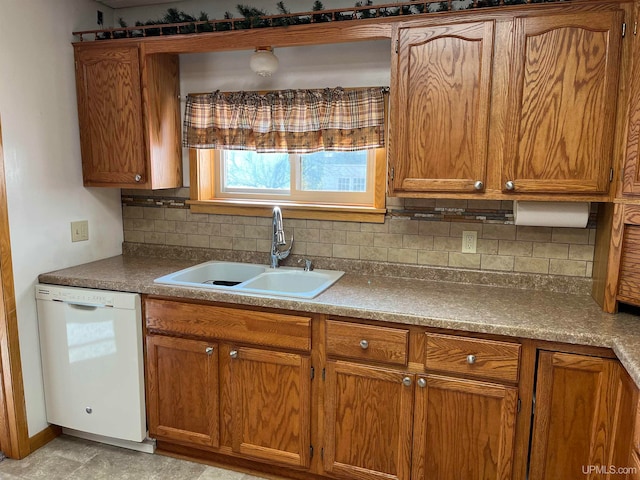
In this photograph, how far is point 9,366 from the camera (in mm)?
2318

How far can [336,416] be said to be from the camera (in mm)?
2059

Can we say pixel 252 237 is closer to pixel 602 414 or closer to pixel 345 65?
pixel 345 65

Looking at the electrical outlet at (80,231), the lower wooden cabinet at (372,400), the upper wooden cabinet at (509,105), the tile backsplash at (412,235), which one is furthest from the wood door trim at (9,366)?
the upper wooden cabinet at (509,105)

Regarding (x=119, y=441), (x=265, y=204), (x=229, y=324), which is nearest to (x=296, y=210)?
(x=265, y=204)

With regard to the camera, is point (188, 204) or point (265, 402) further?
point (188, 204)

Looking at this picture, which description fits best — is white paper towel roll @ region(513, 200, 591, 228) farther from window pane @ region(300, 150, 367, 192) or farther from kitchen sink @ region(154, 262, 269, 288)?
kitchen sink @ region(154, 262, 269, 288)

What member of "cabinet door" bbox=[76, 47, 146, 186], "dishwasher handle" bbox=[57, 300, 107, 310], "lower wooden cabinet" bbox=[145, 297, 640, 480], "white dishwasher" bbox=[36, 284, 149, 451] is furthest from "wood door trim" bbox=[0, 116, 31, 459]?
"lower wooden cabinet" bbox=[145, 297, 640, 480]

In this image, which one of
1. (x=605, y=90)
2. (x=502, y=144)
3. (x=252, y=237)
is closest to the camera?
(x=605, y=90)

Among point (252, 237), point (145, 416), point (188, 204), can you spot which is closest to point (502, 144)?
point (252, 237)

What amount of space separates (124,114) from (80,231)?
28.6 inches

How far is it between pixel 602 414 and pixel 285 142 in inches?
75.4

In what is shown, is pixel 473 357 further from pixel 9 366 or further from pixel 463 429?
pixel 9 366

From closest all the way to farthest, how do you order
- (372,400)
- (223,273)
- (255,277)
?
(372,400), (255,277), (223,273)

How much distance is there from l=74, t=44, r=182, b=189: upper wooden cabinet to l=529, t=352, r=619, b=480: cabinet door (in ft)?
7.10
